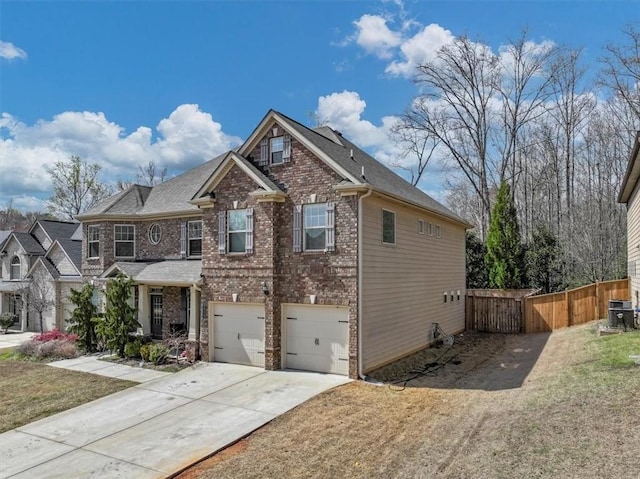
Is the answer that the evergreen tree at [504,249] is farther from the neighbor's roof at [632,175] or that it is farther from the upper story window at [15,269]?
the upper story window at [15,269]

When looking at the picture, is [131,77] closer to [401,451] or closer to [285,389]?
[285,389]

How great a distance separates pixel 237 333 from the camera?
47.3 feet

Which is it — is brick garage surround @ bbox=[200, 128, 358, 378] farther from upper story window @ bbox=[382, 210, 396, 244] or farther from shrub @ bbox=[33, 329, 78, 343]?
shrub @ bbox=[33, 329, 78, 343]

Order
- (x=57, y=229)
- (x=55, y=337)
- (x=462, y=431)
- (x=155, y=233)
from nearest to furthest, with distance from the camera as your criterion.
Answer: (x=462, y=431) < (x=55, y=337) < (x=155, y=233) < (x=57, y=229)

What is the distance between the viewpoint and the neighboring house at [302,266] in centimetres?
1257

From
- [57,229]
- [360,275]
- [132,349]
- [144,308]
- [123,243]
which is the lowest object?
[132,349]

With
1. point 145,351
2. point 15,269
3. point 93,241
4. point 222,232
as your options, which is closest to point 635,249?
point 222,232

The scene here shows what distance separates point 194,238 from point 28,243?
13884mm

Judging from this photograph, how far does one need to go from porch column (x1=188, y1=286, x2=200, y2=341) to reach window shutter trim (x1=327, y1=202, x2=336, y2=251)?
5.64 meters

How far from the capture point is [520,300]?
20.5m

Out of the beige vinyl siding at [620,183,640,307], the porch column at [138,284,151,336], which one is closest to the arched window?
the porch column at [138,284,151,336]

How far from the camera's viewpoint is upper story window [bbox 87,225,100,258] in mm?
19878

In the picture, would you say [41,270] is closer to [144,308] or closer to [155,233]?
[155,233]

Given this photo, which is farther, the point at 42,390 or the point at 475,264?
the point at 475,264
